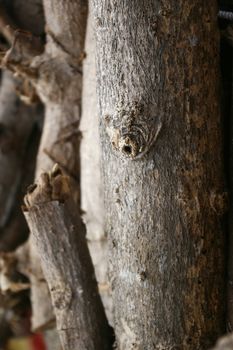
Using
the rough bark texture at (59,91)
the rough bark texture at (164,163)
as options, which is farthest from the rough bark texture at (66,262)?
the rough bark texture at (59,91)

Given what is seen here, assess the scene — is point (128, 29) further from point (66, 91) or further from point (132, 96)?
point (66, 91)

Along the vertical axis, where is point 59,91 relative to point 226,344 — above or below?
above

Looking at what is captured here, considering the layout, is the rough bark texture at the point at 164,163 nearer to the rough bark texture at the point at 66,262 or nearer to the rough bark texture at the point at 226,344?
the rough bark texture at the point at 66,262

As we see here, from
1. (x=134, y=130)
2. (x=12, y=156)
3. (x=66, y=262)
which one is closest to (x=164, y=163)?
(x=134, y=130)

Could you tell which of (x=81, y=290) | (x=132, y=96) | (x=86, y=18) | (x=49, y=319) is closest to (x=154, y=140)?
(x=132, y=96)

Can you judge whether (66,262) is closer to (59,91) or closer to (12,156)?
(59,91)

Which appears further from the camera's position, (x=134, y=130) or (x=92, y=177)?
(x=92, y=177)
